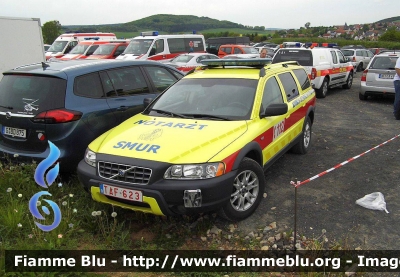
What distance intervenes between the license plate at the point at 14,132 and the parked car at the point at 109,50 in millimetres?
12822

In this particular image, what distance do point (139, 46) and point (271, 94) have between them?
12094 millimetres

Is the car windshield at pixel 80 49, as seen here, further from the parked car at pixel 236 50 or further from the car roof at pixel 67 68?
the car roof at pixel 67 68

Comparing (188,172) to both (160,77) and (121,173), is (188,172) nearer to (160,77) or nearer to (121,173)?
(121,173)

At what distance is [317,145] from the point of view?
686 centimetres

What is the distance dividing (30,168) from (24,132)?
1.55 ft

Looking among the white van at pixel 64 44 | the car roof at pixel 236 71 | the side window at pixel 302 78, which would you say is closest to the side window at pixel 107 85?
the car roof at pixel 236 71

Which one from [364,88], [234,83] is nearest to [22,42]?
[234,83]

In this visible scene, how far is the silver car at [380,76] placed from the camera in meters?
10.5

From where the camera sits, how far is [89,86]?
4918 mm

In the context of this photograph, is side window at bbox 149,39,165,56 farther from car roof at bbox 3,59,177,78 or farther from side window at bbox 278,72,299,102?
side window at bbox 278,72,299,102

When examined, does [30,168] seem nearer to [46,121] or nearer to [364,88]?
[46,121]

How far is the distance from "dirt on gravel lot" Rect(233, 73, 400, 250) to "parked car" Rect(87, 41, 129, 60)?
1188 cm

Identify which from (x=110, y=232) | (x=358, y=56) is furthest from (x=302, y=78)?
(x=358, y=56)

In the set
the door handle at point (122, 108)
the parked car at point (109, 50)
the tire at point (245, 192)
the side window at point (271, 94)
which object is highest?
the parked car at point (109, 50)
